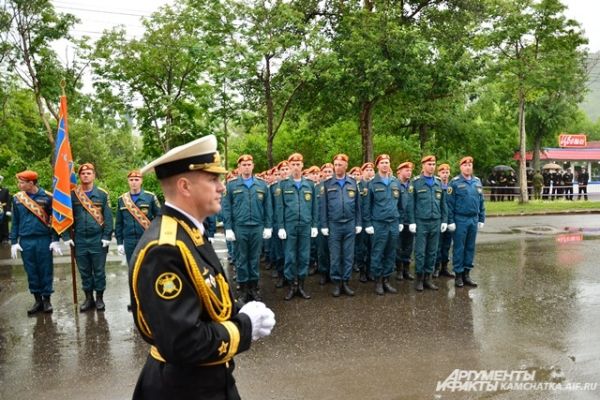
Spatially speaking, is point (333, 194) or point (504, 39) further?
point (504, 39)

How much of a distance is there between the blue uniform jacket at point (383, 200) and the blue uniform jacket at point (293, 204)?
0.94m

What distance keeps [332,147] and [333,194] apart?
15.8 m

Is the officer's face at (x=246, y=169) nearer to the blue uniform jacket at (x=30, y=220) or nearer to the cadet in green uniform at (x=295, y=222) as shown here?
the cadet in green uniform at (x=295, y=222)

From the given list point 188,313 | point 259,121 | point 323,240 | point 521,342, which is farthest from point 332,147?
point 188,313

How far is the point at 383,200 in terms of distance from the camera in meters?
7.98

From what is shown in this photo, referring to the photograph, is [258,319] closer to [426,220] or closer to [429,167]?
[426,220]

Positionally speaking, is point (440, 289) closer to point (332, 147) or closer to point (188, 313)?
point (188, 313)

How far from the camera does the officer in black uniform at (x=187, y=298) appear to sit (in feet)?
6.29

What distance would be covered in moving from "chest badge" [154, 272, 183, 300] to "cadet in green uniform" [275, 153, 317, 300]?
5.73 metres

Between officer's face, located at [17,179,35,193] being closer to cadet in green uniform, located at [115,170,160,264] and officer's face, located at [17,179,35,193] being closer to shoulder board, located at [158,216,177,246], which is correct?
cadet in green uniform, located at [115,170,160,264]

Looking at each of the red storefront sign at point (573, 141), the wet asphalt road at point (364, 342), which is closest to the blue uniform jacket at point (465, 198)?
the wet asphalt road at point (364, 342)

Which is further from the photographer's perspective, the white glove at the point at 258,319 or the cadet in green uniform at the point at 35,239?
the cadet in green uniform at the point at 35,239

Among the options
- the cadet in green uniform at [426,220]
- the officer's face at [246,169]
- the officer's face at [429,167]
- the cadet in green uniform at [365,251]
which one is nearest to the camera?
the officer's face at [246,169]

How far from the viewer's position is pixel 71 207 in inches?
272
